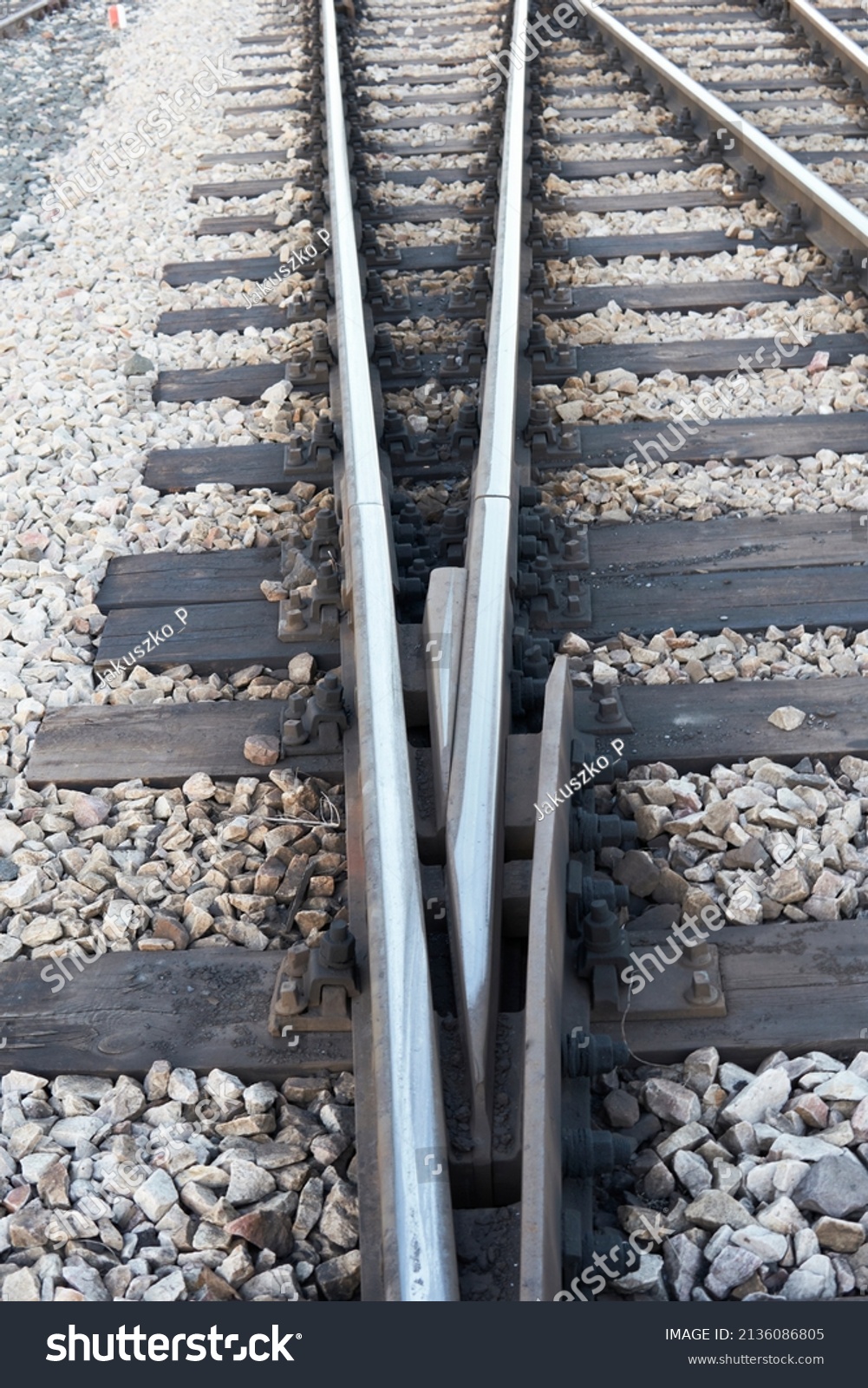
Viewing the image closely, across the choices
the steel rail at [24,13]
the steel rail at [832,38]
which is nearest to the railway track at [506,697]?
the steel rail at [832,38]

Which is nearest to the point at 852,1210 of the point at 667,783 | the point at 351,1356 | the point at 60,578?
the point at 351,1356

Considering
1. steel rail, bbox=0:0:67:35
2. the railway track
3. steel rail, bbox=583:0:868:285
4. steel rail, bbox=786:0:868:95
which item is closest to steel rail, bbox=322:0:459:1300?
the railway track

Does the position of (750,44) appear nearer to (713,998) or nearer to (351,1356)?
(713,998)

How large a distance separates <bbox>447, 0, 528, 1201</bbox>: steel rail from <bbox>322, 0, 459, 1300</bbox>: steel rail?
0.07 meters

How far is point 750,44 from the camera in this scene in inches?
335

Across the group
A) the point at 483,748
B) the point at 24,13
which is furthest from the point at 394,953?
the point at 24,13

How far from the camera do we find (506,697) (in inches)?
103

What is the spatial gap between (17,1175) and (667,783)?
4.57 feet

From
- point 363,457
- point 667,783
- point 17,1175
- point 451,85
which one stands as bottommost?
point 17,1175

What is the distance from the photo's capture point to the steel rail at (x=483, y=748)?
1.99 m

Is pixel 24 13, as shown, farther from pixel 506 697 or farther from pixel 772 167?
pixel 506 697

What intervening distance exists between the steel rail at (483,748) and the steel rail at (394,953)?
69mm

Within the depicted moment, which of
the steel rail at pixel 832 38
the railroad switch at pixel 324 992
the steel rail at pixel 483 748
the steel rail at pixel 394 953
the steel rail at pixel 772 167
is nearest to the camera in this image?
the steel rail at pixel 394 953

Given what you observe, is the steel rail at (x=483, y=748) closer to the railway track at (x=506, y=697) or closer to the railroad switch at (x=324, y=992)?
the railway track at (x=506, y=697)
